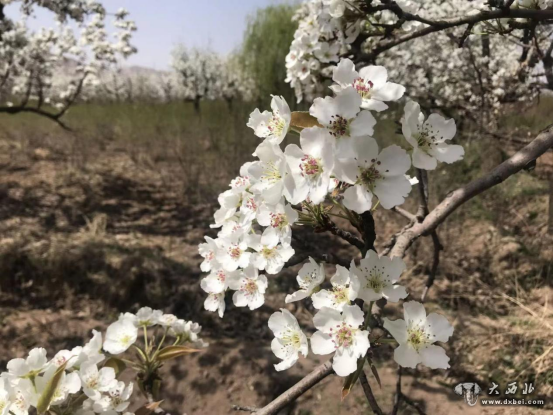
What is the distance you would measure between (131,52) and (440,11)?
3175 millimetres

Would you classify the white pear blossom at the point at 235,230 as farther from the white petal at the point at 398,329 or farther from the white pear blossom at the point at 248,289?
the white petal at the point at 398,329

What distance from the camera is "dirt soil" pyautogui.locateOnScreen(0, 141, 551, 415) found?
84.0 inches

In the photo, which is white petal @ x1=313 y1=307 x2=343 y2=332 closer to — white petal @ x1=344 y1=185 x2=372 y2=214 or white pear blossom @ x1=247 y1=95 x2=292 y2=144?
white petal @ x1=344 y1=185 x2=372 y2=214

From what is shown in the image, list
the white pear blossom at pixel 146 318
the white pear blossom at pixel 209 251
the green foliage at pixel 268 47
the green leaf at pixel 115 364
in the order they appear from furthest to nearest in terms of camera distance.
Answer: the green foliage at pixel 268 47 < the white pear blossom at pixel 146 318 < the green leaf at pixel 115 364 < the white pear blossom at pixel 209 251

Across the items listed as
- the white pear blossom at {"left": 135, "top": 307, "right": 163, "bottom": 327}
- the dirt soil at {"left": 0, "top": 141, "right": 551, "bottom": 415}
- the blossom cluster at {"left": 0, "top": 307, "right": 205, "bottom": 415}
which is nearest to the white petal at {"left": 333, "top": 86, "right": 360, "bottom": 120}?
the blossom cluster at {"left": 0, "top": 307, "right": 205, "bottom": 415}

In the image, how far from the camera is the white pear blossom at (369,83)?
1.98 feet

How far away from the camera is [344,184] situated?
2.11 ft

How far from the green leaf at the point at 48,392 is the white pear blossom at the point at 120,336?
9.8 inches

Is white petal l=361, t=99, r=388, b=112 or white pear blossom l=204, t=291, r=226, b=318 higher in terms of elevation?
white petal l=361, t=99, r=388, b=112

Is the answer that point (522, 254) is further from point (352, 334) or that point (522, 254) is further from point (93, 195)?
point (93, 195)

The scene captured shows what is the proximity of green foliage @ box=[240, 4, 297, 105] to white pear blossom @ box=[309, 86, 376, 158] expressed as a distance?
10983 millimetres

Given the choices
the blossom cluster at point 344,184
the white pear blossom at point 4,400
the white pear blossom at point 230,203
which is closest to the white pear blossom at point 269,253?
the blossom cluster at point 344,184

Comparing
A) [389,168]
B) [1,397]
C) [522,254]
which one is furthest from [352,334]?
[522,254]

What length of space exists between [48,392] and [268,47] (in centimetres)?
1217
